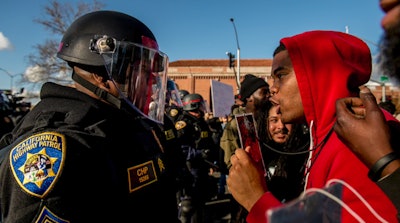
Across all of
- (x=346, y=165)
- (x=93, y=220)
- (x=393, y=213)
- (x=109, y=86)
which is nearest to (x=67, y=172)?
(x=93, y=220)

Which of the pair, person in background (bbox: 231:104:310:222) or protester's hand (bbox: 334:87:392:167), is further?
person in background (bbox: 231:104:310:222)

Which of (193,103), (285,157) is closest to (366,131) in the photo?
(285,157)

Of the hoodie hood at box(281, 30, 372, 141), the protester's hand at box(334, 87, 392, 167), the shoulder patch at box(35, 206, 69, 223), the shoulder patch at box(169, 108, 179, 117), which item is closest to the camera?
the protester's hand at box(334, 87, 392, 167)

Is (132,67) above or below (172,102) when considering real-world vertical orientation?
above

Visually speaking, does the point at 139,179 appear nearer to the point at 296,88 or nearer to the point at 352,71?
the point at 296,88

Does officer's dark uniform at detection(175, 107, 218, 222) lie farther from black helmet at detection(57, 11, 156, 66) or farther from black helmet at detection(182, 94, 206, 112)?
black helmet at detection(57, 11, 156, 66)

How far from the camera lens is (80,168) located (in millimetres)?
1370

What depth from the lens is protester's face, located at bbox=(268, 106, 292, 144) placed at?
331 centimetres

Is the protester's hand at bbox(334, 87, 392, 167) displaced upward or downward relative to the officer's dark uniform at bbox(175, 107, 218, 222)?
upward

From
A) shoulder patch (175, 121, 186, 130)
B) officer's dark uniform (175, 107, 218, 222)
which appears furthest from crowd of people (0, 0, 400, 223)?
officer's dark uniform (175, 107, 218, 222)

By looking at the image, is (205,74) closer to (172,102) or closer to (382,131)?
(172,102)

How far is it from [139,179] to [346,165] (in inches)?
38.5

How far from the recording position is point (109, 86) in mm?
1994

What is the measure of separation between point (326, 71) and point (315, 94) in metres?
0.12
